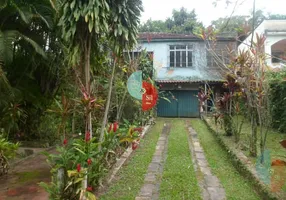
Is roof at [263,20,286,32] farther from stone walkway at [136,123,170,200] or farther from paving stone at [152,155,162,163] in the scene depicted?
paving stone at [152,155,162,163]

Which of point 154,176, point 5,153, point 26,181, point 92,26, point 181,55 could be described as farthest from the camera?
point 181,55

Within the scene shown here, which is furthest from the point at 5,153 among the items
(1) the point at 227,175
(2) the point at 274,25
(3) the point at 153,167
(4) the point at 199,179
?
(2) the point at 274,25

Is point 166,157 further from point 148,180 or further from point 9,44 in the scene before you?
point 9,44

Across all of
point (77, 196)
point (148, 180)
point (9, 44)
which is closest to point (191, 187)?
point (148, 180)

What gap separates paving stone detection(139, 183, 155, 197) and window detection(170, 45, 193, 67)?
53.2 ft

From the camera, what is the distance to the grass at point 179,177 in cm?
500

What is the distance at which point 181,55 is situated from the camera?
20984mm

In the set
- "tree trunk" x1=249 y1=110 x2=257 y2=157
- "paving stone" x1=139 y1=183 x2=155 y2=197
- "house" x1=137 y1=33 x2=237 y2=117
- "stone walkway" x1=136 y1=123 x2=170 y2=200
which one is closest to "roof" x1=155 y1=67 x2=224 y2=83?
"house" x1=137 y1=33 x2=237 y2=117

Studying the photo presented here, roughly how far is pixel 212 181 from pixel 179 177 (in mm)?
637

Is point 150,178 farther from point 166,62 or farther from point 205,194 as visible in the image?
point 166,62

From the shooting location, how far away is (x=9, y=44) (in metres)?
6.59

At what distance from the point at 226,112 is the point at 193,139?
62.0 inches

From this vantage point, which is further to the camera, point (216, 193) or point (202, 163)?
point (202, 163)

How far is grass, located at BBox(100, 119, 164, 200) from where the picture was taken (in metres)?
5.02
